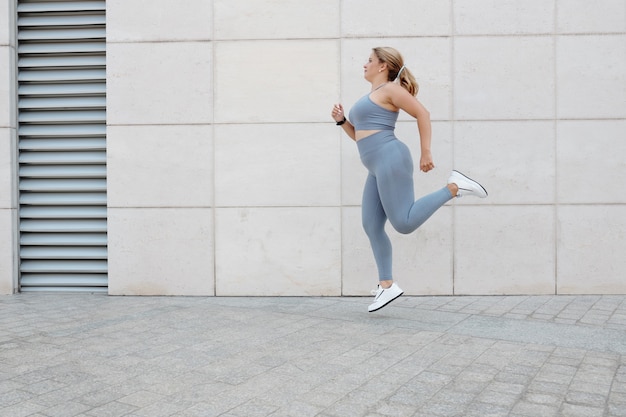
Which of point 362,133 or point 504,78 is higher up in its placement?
point 504,78

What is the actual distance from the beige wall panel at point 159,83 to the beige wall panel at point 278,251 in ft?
3.71

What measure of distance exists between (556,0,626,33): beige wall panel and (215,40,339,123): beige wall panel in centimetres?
232

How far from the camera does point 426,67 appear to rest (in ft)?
20.0

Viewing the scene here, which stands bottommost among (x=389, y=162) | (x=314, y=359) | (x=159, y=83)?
(x=314, y=359)

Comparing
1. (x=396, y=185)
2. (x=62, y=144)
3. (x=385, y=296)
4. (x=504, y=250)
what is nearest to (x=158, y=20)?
(x=62, y=144)

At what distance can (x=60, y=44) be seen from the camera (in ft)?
21.3

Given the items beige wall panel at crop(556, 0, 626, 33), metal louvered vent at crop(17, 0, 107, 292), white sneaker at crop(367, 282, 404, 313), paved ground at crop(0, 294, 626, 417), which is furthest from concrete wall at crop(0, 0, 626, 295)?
white sneaker at crop(367, 282, 404, 313)

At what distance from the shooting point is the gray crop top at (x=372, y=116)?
15.7 ft

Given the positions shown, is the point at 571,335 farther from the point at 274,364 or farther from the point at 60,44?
the point at 60,44

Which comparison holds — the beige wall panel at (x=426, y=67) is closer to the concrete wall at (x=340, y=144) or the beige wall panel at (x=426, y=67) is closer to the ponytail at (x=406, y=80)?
the concrete wall at (x=340, y=144)

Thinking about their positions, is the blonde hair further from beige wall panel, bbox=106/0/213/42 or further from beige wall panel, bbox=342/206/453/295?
beige wall panel, bbox=106/0/213/42

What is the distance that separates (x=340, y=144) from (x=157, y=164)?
190cm

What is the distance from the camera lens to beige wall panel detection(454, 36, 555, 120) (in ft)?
19.9

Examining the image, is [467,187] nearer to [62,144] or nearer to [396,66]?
[396,66]
